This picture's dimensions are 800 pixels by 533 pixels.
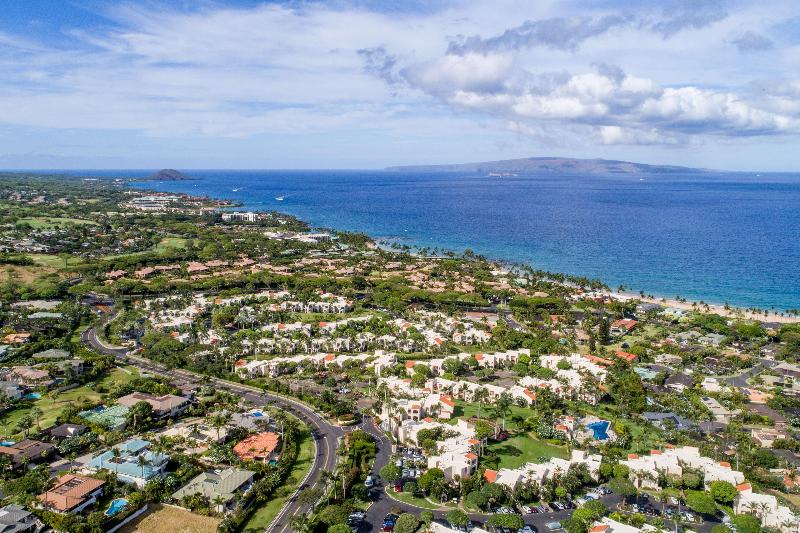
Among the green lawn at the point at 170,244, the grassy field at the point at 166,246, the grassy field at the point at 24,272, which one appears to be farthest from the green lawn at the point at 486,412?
the green lawn at the point at 170,244

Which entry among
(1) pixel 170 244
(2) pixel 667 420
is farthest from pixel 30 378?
(1) pixel 170 244

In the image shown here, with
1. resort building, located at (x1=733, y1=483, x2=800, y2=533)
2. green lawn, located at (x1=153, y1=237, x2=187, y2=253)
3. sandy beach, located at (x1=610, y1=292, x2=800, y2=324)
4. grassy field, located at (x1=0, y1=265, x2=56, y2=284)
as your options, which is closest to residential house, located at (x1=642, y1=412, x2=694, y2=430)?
resort building, located at (x1=733, y1=483, x2=800, y2=533)

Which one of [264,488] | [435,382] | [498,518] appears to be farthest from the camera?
[435,382]

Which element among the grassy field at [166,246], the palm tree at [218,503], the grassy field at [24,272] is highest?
the grassy field at [166,246]

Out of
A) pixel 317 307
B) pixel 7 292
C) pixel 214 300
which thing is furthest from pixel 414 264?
pixel 7 292

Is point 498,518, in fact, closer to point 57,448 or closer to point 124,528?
Result: point 124,528

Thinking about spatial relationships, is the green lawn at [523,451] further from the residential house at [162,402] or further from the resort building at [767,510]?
the residential house at [162,402]

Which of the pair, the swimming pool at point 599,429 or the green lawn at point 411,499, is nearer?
the green lawn at point 411,499
